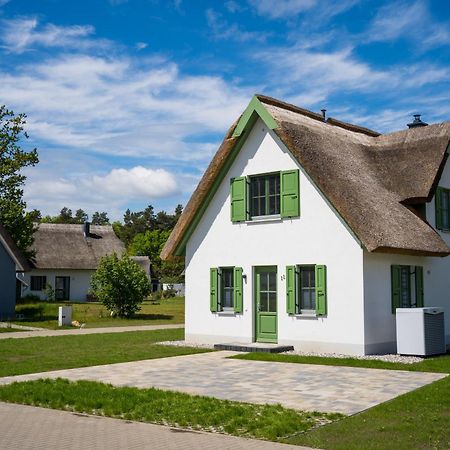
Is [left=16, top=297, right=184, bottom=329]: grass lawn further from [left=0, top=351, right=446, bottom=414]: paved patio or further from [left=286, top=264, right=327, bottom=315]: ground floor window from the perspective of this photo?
[left=0, top=351, right=446, bottom=414]: paved patio

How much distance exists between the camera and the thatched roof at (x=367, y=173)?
17.1 meters

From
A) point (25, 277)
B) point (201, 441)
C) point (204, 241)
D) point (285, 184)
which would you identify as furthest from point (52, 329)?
point (25, 277)

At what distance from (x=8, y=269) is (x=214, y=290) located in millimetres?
15325

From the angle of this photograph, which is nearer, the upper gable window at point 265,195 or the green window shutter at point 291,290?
the green window shutter at point 291,290

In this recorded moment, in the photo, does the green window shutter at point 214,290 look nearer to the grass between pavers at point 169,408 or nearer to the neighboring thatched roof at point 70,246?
the grass between pavers at point 169,408

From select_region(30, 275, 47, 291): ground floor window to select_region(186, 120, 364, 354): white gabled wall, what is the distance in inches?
1371

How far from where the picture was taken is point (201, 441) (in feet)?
25.9

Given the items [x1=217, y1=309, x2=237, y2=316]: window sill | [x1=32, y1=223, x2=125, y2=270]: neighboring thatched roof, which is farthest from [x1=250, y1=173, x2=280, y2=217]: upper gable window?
[x1=32, y1=223, x2=125, y2=270]: neighboring thatched roof

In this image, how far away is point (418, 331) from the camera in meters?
16.4

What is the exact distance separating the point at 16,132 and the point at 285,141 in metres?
27.7

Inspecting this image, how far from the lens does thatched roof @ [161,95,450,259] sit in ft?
56.2

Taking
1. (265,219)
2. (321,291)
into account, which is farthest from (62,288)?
(321,291)

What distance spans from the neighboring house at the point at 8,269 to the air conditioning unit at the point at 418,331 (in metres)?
20.4

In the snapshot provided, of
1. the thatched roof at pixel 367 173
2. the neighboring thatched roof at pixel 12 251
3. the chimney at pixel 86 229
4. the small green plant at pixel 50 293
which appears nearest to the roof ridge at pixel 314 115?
the thatched roof at pixel 367 173
